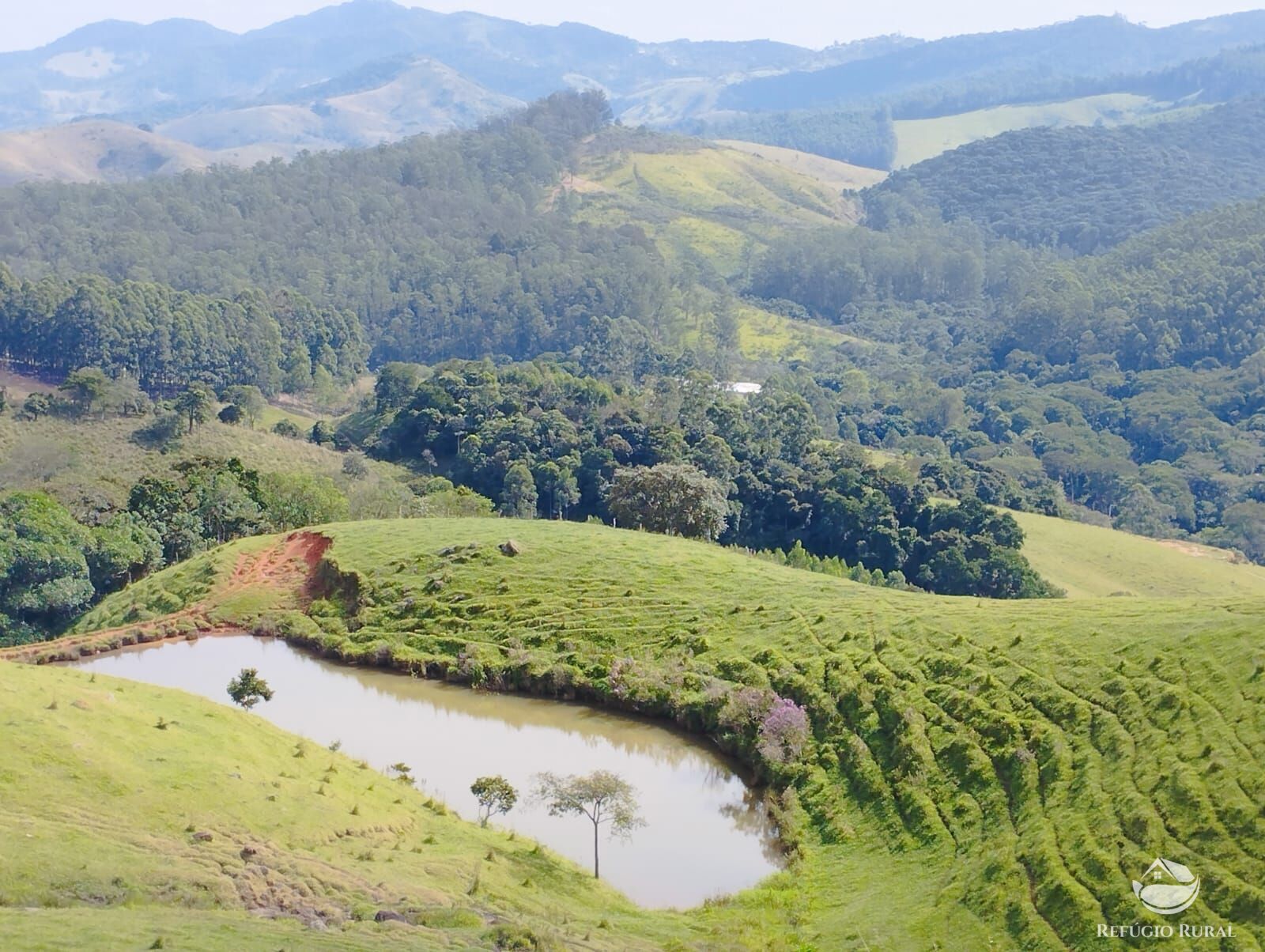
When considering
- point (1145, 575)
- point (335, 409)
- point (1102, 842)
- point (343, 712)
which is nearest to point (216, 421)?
point (335, 409)

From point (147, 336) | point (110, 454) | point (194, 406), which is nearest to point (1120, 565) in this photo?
point (194, 406)

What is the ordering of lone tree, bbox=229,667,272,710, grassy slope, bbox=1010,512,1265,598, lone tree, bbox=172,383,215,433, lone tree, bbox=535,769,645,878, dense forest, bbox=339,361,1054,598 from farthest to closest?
1. lone tree, bbox=172,383,215,433
2. grassy slope, bbox=1010,512,1265,598
3. dense forest, bbox=339,361,1054,598
4. lone tree, bbox=229,667,272,710
5. lone tree, bbox=535,769,645,878

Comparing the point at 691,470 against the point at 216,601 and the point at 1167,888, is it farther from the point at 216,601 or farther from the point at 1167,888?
the point at 1167,888

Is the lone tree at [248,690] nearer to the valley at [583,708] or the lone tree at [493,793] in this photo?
the valley at [583,708]

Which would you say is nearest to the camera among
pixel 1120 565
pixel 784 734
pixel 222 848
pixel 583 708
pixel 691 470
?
pixel 222 848

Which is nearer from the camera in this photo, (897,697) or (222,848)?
(222,848)

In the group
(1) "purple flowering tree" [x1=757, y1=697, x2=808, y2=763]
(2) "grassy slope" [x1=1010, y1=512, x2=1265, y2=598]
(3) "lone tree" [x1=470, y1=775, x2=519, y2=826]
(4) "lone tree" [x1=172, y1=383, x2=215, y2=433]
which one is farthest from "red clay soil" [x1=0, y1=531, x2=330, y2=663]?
(2) "grassy slope" [x1=1010, y1=512, x2=1265, y2=598]

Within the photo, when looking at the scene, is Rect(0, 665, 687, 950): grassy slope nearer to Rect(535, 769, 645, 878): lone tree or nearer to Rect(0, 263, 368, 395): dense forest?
Rect(535, 769, 645, 878): lone tree

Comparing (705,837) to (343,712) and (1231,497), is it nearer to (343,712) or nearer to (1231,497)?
(343,712)
